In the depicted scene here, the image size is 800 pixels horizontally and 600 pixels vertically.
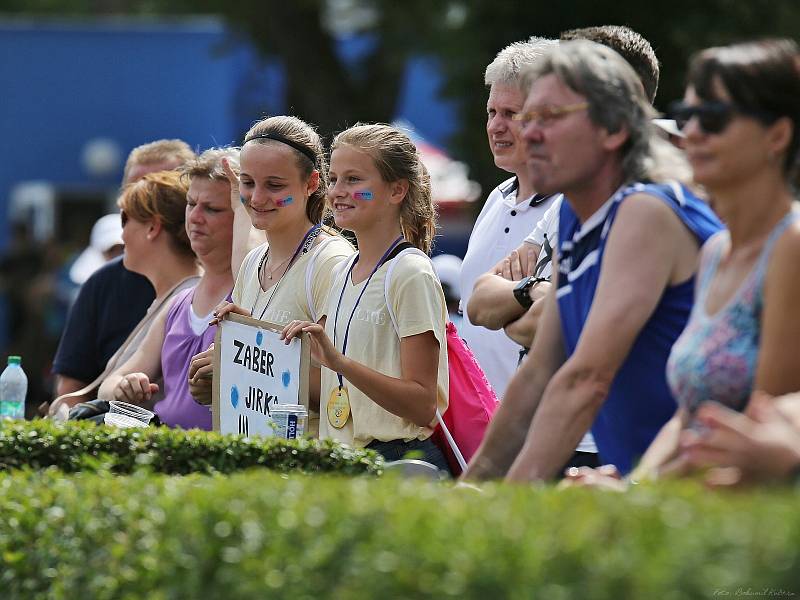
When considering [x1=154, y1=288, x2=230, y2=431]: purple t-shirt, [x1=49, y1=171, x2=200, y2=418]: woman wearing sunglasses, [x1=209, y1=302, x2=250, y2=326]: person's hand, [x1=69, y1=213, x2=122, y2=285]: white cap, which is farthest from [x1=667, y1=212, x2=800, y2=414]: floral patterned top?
[x1=69, y1=213, x2=122, y2=285]: white cap

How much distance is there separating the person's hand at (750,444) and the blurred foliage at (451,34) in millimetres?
7526

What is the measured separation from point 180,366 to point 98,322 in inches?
49.0

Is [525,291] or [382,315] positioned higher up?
[525,291]

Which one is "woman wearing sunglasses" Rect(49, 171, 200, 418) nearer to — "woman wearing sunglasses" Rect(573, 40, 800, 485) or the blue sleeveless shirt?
the blue sleeveless shirt

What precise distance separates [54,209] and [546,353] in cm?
1774

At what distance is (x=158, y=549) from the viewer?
11.7 feet

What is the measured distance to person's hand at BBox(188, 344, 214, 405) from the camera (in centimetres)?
628

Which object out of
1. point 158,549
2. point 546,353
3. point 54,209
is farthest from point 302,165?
point 54,209

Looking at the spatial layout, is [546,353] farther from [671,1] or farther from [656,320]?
[671,1]

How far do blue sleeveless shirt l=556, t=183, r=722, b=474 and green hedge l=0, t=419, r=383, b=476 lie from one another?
946 millimetres

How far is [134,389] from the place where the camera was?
670 cm

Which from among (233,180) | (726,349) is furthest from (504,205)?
(726,349)

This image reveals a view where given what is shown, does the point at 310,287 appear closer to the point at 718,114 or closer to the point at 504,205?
the point at 504,205

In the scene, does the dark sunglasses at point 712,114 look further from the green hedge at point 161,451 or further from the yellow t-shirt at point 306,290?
the yellow t-shirt at point 306,290
